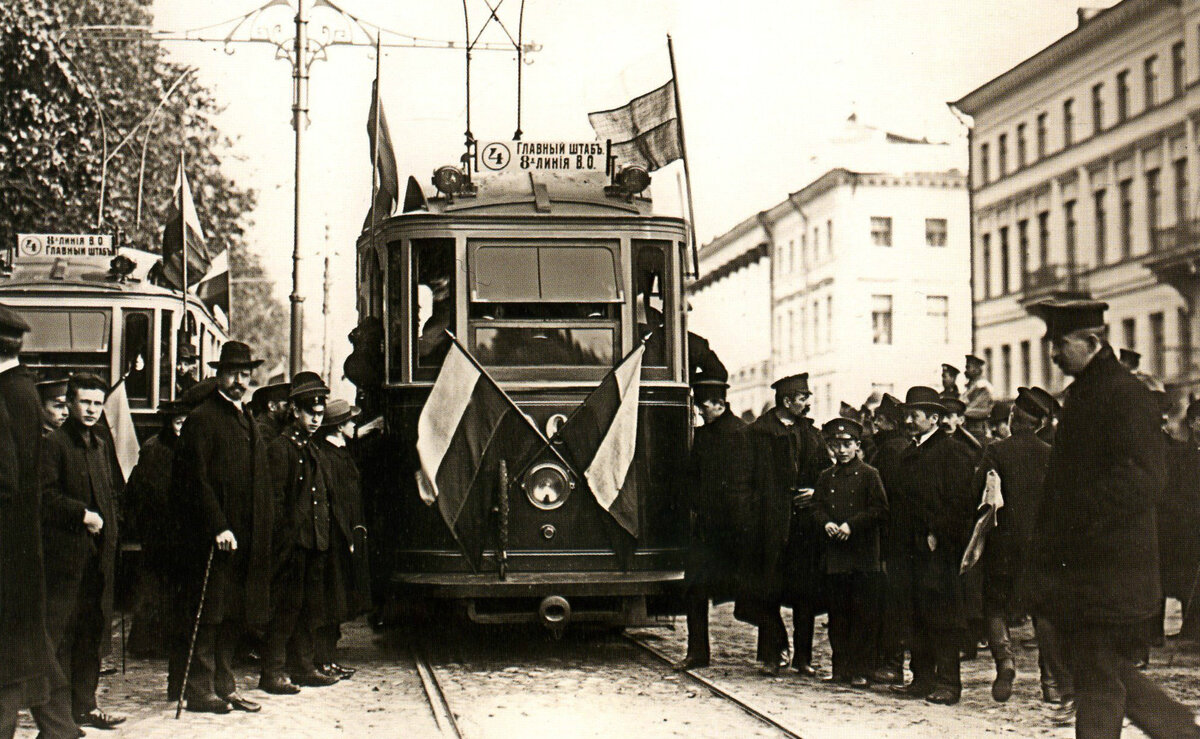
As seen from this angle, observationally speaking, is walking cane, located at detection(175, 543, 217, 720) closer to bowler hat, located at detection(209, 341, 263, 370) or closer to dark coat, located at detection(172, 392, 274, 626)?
dark coat, located at detection(172, 392, 274, 626)

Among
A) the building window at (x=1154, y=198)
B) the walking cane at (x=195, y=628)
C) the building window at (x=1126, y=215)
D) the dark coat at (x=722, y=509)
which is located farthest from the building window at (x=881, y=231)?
the walking cane at (x=195, y=628)

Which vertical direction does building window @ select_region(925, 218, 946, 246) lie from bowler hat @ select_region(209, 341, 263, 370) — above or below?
above

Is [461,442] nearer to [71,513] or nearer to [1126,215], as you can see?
[71,513]

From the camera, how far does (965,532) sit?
8.44 meters

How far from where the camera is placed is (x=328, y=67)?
1655 cm

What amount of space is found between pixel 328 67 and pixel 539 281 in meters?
7.75

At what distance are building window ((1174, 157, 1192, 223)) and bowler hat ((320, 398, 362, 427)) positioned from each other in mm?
16312

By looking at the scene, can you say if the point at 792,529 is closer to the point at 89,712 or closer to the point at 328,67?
the point at 89,712

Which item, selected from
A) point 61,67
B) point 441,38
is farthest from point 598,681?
point 61,67

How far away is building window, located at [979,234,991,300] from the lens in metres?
24.5

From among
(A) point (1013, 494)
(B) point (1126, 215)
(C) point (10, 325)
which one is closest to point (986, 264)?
(B) point (1126, 215)

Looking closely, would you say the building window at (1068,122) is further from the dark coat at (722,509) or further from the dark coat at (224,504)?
the dark coat at (224,504)

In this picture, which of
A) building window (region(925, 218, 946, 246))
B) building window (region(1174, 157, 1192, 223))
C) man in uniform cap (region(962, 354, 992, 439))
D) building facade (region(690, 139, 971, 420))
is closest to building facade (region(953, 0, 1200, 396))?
building window (region(1174, 157, 1192, 223))

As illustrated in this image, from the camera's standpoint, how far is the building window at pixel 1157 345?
21609 mm
